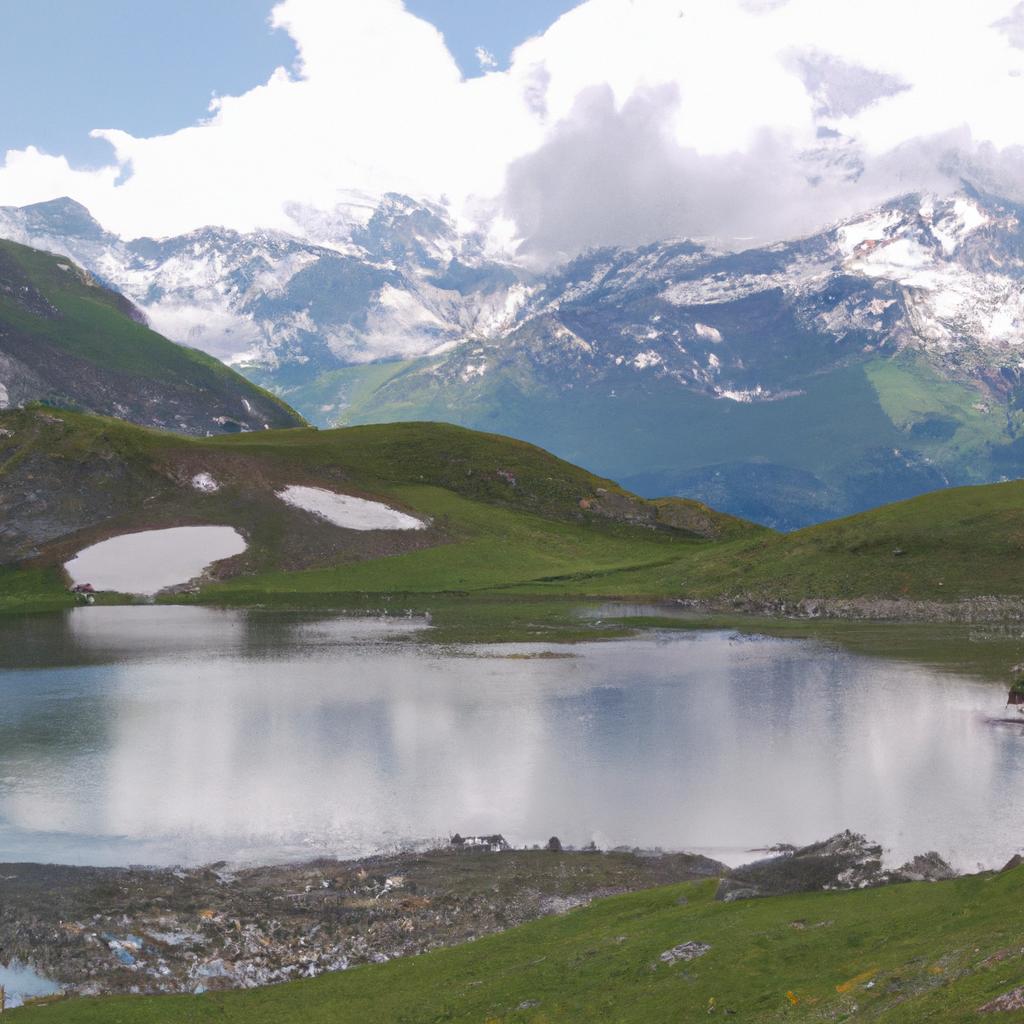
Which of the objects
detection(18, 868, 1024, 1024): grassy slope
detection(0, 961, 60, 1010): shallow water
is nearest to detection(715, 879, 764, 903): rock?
detection(18, 868, 1024, 1024): grassy slope

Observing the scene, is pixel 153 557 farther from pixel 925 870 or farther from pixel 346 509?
pixel 925 870

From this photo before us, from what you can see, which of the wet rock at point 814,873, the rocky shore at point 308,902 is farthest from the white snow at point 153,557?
the wet rock at point 814,873

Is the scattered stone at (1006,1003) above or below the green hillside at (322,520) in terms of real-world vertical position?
below

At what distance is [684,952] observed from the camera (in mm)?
27719

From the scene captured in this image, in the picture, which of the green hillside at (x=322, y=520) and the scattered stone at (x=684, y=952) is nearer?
the scattered stone at (x=684, y=952)

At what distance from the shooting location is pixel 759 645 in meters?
89.8

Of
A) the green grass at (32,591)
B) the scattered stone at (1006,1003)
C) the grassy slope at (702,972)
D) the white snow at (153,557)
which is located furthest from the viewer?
the white snow at (153,557)

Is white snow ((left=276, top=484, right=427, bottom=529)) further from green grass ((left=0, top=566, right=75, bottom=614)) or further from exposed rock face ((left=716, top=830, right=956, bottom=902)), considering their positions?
exposed rock face ((left=716, top=830, right=956, bottom=902))

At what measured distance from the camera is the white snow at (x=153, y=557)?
127 metres

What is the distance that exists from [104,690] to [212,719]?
1161 centimetres

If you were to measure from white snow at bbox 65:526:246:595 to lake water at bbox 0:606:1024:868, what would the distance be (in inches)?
1650

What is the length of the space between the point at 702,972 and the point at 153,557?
118686mm

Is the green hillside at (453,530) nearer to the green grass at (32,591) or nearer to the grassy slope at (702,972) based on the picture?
the green grass at (32,591)

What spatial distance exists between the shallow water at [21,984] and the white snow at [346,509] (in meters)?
117
